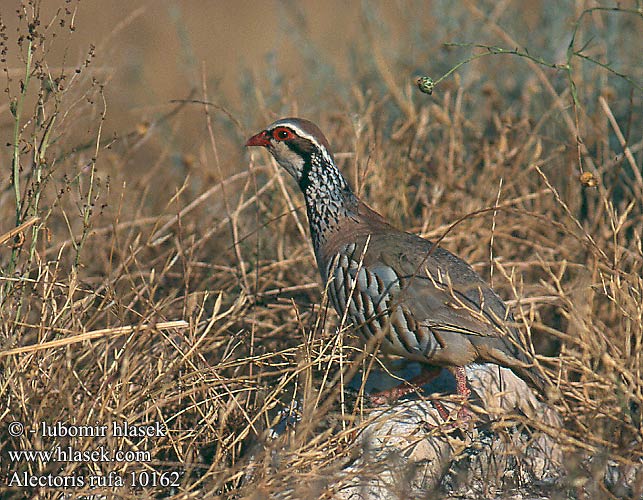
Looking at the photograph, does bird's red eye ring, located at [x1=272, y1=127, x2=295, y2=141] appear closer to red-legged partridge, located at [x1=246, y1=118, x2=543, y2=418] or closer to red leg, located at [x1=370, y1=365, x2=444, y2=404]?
red-legged partridge, located at [x1=246, y1=118, x2=543, y2=418]

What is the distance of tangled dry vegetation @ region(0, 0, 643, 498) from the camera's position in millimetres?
3018

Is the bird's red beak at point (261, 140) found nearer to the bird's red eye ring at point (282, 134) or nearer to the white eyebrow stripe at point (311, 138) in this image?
the bird's red eye ring at point (282, 134)

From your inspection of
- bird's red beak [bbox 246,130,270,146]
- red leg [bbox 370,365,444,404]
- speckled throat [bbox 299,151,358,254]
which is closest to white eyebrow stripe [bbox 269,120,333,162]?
speckled throat [bbox 299,151,358,254]

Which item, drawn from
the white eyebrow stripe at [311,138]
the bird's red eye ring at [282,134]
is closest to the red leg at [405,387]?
the white eyebrow stripe at [311,138]

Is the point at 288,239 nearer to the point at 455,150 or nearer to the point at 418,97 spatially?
the point at 455,150

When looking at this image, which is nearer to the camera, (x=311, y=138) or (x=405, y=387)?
(x=405, y=387)

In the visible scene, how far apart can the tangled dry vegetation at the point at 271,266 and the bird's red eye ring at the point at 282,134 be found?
0.97 feet

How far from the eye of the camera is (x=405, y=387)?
4078 millimetres

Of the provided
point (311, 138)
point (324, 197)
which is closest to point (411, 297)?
point (324, 197)

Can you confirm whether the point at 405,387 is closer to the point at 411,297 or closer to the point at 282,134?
the point at 411,297

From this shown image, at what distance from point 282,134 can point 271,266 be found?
0.75 meters

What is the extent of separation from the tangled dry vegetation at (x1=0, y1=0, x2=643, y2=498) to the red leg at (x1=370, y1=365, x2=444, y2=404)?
15 centimetres

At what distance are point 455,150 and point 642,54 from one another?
2.15 m

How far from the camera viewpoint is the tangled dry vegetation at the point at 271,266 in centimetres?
302
